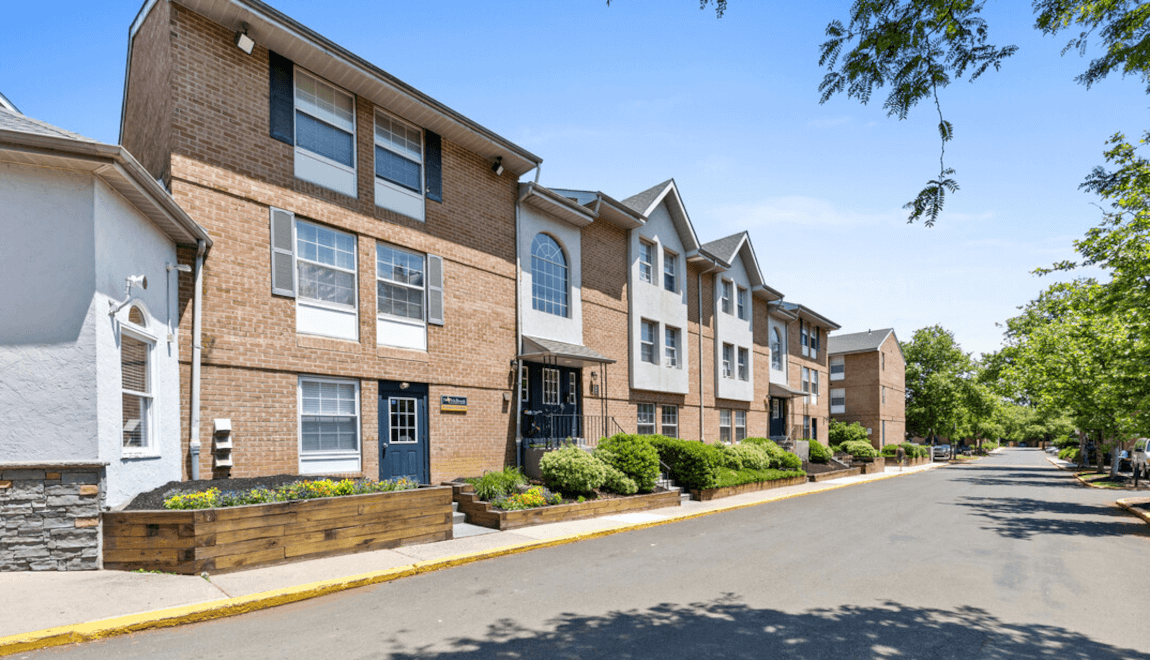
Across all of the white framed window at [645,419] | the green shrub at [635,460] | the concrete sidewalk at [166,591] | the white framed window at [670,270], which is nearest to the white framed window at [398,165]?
the concrete sidewalk at [166,591]

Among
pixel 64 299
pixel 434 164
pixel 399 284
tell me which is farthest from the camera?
pixel 434 164

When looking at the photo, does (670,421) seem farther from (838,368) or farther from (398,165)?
(838,368)

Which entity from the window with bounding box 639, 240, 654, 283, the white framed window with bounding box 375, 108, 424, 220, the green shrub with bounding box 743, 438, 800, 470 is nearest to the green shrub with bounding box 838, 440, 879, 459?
the green shrub with bounding box 743, 438, 800, 470

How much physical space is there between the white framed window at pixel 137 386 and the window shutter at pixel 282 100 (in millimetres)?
4507

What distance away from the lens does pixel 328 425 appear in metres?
12.0

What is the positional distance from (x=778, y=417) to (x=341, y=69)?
26.6 meters

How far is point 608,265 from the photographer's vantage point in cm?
2022

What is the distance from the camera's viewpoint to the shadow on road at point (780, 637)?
17.5 feet

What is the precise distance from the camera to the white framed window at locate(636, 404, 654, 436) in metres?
21.3

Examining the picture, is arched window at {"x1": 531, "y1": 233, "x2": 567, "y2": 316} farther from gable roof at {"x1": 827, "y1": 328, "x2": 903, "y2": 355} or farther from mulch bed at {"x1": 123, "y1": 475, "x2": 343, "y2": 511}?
gable roof at {"x1": 827, "y1": 328, "x2": 903, "y2": 355}

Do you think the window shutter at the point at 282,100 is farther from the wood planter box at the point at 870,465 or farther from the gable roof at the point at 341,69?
the wood planter box at the point at 870,465

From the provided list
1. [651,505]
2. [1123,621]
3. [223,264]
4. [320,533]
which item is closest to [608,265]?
[651,505]

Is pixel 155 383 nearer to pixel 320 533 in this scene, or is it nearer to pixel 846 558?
pixel 320 533

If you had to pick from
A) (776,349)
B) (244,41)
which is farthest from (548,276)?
(776,349)
